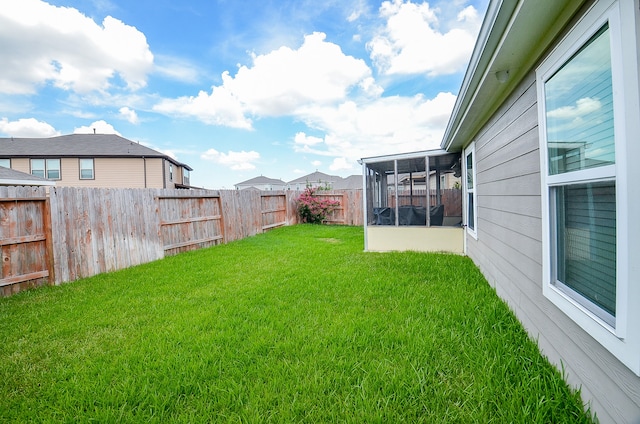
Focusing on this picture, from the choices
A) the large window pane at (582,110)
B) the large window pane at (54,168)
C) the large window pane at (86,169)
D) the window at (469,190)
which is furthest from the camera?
the large window pane at (86,169)

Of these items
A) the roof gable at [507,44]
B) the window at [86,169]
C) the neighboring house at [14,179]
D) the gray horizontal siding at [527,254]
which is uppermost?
the window at [86,169]

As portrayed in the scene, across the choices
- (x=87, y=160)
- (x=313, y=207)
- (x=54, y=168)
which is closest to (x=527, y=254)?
(x=313, y=207)

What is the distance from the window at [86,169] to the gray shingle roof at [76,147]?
0.44 meters

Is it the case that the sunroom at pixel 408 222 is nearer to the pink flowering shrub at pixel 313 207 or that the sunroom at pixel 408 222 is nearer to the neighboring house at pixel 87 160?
the pink flowering shrub at pixel 313 207

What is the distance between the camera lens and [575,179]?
5.33 feet

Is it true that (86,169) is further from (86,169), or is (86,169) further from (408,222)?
(408,222)

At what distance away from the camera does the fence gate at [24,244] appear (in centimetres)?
409

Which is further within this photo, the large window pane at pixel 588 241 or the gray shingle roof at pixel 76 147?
the gray shingle roof at pixel 76 147

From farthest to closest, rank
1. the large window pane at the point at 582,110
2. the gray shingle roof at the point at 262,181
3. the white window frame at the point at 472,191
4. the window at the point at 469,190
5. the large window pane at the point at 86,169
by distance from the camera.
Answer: the gray shingle roof at the point at 262,181, the large window pane at the point at 86,169, the window at the point at 469,190, the white window frame at the point at 472,191, the large window pane at the point at 582,110

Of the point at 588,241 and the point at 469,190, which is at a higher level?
the point at 469,190

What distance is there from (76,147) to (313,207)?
51.6 ft

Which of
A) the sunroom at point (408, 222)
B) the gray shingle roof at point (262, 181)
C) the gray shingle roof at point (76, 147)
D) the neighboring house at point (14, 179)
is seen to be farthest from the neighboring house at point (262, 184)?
the sunroom at point (408, 222)

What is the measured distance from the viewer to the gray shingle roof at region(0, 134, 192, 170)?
1723 cm

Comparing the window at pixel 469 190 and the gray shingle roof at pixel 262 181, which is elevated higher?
the gray shingle roof at pixel 262 181
